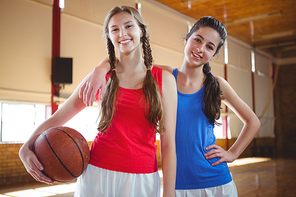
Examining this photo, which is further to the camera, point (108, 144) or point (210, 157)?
point (210, 157)

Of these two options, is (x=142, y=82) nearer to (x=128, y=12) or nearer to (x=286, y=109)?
(x=128, y=12)

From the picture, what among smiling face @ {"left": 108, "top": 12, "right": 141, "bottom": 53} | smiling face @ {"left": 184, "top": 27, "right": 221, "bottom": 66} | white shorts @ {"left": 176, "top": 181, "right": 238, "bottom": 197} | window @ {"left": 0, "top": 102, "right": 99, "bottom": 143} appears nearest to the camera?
smiling face @ {"left": 108, "top": 12, "right": 141, "bottom": 53}

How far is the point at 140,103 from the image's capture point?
119cm

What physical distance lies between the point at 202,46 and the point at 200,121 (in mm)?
390

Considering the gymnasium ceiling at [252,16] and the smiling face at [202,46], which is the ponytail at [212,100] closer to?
the smiling face at [202,46]

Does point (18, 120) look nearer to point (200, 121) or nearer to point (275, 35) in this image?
point (200, 121)

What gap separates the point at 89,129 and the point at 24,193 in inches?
97.8

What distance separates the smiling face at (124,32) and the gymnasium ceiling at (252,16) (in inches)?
268

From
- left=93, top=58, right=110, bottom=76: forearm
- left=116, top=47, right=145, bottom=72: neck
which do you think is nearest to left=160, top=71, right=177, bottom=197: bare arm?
left=116, top=47, right=145, bottom=72: neck

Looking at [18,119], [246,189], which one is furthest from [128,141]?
[18,119]

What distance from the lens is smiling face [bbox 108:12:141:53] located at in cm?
124

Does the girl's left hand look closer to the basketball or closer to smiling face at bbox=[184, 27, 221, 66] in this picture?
smiling face at bbox=[184, 27, 221, 66]

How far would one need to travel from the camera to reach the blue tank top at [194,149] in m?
1.46

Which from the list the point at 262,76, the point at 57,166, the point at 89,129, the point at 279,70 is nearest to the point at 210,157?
the point at 57,166
